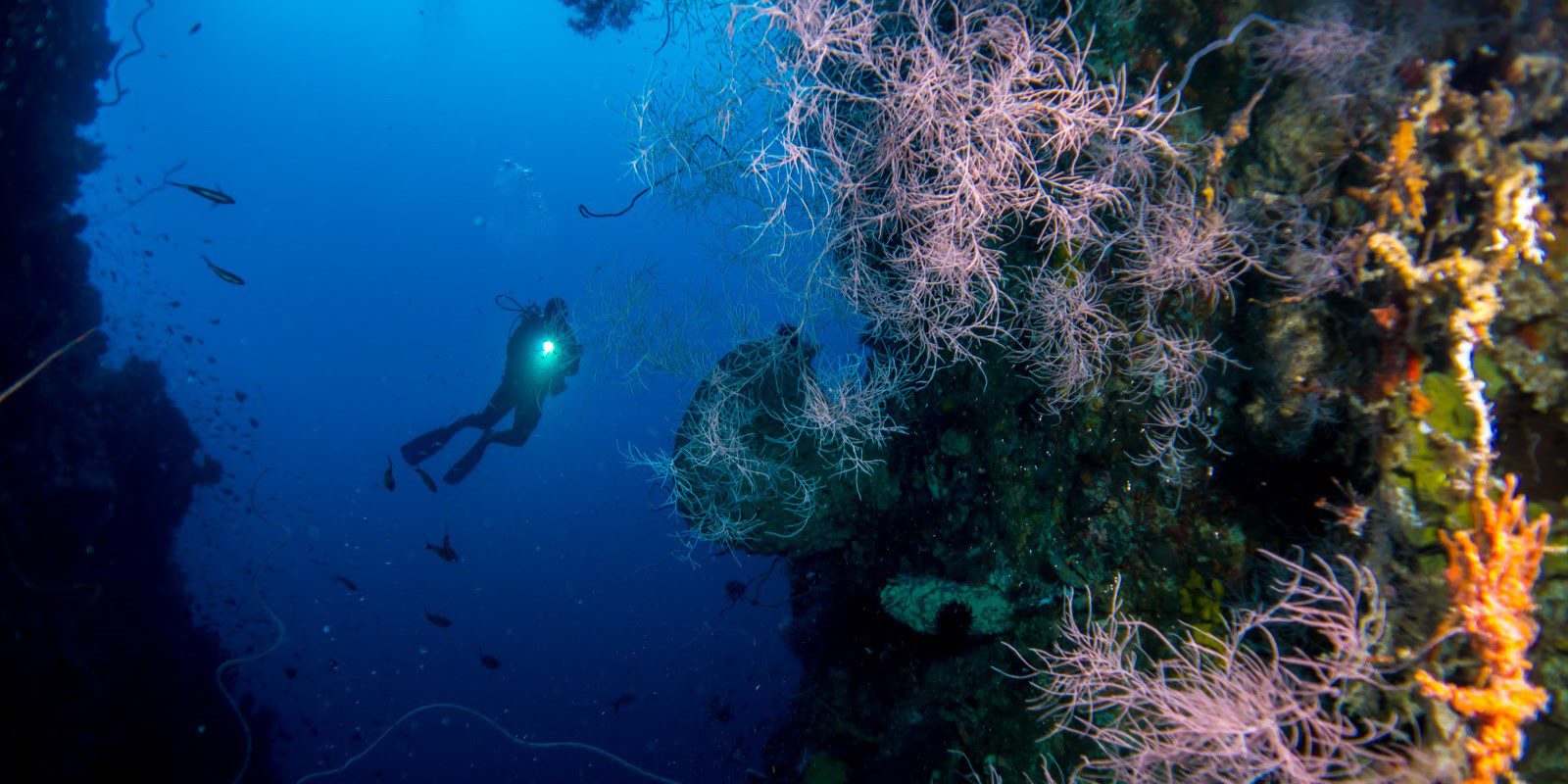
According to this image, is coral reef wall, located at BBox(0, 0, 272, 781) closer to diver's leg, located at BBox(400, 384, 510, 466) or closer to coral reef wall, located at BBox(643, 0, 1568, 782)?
diver's leg, located at BBox(400, 384, 510, 466)

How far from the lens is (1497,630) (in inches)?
68.3

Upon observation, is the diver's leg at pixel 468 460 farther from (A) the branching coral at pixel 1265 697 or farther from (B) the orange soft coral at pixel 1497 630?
(B) the orange soft coral at pixel 1497 630

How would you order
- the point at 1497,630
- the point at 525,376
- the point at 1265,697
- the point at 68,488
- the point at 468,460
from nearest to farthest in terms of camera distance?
the point at 1497,630 → the point at 1265,697 → the point at 68,488 → the point at 525,376 → the point at 468,460

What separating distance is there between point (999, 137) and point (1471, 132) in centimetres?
174

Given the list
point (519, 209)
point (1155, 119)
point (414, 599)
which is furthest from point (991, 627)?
point (519, 209)

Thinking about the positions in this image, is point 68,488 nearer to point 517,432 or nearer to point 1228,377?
point 517,432

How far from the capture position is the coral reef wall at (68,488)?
6.53 m

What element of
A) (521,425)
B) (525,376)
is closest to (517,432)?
(521,425)

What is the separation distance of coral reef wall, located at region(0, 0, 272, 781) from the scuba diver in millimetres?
3921

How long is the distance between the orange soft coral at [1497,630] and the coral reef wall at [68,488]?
11945 mm

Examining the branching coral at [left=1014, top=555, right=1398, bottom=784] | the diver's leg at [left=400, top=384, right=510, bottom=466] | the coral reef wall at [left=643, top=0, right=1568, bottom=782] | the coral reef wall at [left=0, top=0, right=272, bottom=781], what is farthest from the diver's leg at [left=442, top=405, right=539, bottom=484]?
the branching coral at [left=1014, top=555, right=1398, bottom=784]

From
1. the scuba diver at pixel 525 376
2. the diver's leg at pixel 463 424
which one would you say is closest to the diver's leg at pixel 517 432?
the scuba diver at pixel 525 376

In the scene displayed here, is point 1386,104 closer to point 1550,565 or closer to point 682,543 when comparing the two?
point 1550,565

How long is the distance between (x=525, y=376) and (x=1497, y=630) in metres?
8.63
